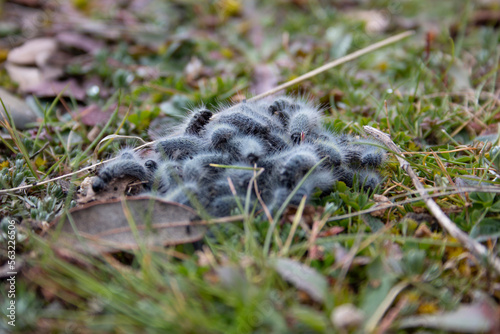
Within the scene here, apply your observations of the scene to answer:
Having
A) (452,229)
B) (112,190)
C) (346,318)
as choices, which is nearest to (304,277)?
(346,318)

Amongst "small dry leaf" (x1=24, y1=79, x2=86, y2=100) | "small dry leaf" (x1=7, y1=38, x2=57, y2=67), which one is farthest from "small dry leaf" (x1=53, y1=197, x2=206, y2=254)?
"small dry leaf" (x1=7, y1=38, x2=57, y2=67)

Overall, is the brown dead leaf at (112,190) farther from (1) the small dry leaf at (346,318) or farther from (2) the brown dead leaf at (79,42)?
(2) the brown dead leaf at (79,42)

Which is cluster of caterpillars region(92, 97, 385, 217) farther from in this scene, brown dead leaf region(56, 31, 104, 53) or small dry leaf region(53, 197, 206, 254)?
brown dead leaf region(56, 31, 104, 53)

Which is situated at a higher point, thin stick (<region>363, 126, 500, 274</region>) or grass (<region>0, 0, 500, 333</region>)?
thin stick (<region>363, 126, 500, 274</region>)

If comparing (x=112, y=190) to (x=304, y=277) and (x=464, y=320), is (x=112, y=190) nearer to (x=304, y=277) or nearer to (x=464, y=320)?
(x=304, y=277)

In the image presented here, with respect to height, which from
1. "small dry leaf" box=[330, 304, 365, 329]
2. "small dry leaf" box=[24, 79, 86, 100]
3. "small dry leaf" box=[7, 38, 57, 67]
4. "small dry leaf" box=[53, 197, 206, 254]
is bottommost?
"small dry leaf" box=[24, 79, 86, 100]

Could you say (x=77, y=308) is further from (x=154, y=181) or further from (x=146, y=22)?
(x=146, y=22)
